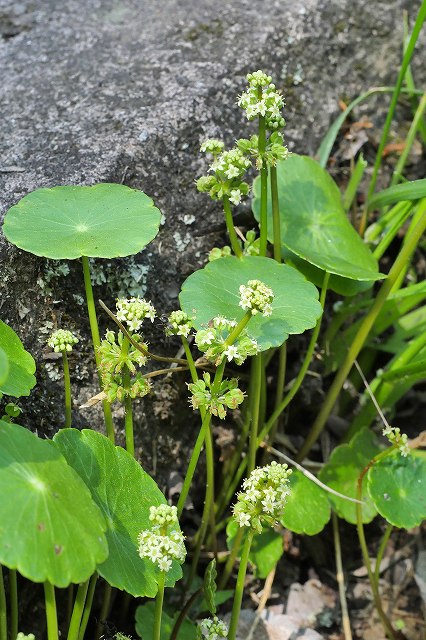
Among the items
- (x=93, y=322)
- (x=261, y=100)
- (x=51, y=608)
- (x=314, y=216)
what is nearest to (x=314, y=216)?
(x=314, y=216)

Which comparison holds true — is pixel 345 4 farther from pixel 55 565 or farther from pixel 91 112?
pixel 55 565

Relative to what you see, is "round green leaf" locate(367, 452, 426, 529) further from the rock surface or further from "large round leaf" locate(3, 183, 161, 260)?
"large round leaf" locate(3, 183, 161, 260)

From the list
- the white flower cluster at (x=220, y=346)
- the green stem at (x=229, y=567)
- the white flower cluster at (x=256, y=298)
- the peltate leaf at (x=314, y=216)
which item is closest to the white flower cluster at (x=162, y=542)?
the white flower cluster at (x=220, y=346)

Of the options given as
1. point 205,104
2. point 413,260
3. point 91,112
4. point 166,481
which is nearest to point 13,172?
point 91,112

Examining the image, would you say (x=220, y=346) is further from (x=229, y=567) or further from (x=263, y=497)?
(x=229, y=567)

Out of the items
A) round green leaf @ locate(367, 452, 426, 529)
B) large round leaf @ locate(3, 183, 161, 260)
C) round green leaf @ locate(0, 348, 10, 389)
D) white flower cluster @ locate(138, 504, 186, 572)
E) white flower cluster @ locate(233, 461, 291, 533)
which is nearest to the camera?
round green leaf @ locate(0, 348, 10, 389)

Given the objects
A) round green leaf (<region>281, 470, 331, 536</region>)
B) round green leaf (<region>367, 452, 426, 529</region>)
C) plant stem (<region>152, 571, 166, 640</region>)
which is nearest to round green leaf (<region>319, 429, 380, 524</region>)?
round green leaf (<region>281, 470, 331, 536</region>)

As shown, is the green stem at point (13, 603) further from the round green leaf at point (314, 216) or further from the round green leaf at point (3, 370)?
the round green leaf at point (314, 216)
